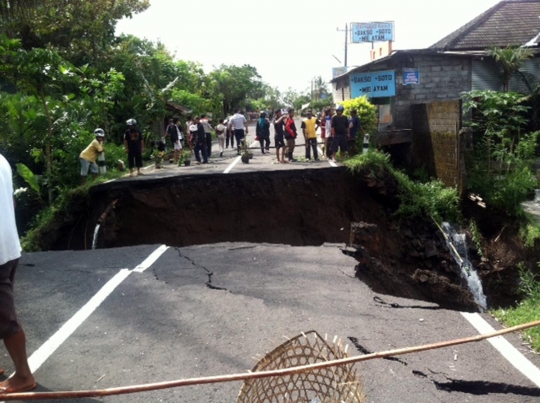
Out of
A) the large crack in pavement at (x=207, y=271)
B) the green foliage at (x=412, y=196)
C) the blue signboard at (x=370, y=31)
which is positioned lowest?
the green foliage at (x=412, y=196)

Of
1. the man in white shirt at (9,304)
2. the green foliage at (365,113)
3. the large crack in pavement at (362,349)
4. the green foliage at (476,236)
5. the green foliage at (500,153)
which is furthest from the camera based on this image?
the green foliage at (365,113)

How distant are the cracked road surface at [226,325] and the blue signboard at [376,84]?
13.9 m

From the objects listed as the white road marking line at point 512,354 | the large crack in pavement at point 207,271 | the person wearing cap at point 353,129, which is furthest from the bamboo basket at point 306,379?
the person wearing cap at point 353,129

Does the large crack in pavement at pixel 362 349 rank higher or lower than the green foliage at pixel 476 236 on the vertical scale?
higher

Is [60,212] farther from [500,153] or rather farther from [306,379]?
[500,153]

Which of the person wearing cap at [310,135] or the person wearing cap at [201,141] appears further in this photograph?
the person wearing cap at [201,141]

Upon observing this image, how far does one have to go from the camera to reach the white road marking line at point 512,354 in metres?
4.41

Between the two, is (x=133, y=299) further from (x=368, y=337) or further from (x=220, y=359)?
(x=368, y=337)

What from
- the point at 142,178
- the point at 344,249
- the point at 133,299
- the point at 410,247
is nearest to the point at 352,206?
the point at 410,247

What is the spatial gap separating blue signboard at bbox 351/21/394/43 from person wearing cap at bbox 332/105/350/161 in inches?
1485

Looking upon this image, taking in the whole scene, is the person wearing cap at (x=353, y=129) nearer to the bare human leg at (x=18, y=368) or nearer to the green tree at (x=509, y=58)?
the green tree at (x=509, y=58)

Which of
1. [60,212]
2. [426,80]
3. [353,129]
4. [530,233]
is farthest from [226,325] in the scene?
[426,80]

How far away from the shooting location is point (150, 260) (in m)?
7.72

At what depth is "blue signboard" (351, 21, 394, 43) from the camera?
51562 millimetres
